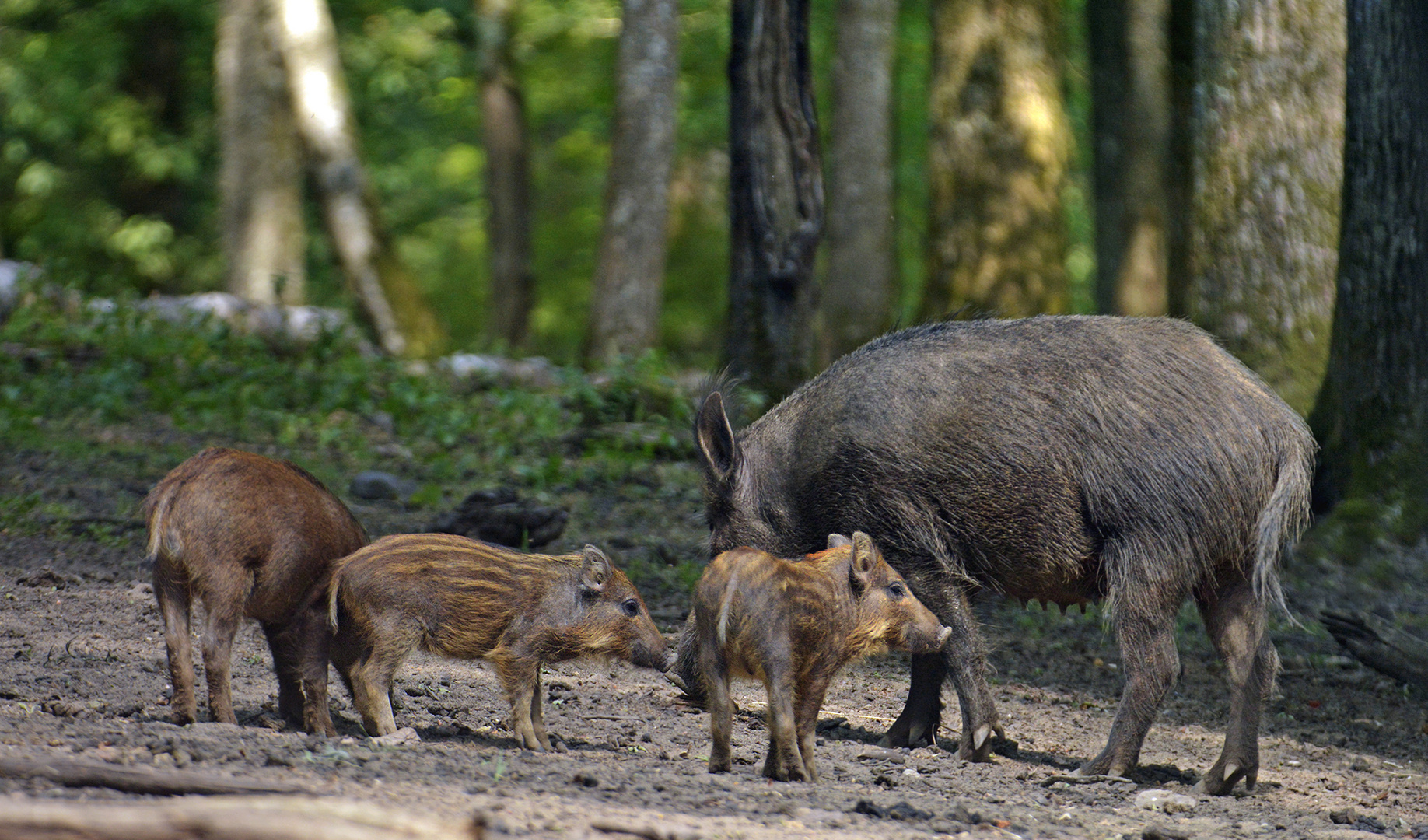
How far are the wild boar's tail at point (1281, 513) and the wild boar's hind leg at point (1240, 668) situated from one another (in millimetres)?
104

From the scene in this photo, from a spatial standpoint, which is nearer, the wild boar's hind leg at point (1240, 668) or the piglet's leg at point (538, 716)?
the piglet's leg at point (538, 716)

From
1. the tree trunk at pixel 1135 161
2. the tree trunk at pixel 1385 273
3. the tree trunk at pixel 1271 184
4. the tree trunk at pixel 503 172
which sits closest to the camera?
the tree trunk at pixel 1385 273

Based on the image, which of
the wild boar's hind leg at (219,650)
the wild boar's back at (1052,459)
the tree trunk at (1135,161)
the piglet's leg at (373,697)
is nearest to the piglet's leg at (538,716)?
the piglet's leg at (373,697)

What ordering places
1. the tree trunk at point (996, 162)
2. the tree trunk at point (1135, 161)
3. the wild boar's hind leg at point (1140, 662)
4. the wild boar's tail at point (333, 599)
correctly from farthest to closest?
the tree trunk at point (1135, 161) → the tree trunk at point (996, 162) → the wild boar's hind leg at point (1140, 662) → the wild boar's tail at point (333, 599)

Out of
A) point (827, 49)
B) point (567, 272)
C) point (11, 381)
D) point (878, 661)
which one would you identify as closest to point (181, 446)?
point (11, 381)

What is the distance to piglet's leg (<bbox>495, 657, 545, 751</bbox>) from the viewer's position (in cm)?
450

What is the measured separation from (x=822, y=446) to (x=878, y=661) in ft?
5.89

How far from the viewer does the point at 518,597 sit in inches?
181

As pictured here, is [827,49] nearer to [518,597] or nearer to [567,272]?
[567,272]

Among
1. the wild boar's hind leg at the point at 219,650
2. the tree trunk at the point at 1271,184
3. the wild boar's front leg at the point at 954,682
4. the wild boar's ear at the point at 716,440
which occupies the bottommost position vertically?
the wild boar's front leg at the point at 954,682

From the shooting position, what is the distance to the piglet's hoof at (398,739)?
13.7 ft

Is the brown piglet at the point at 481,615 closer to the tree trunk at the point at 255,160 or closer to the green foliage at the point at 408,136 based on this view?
the tree trunk at the point at 255,160

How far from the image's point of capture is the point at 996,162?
12.6 metres

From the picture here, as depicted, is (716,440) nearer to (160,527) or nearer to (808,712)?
(808,712)
